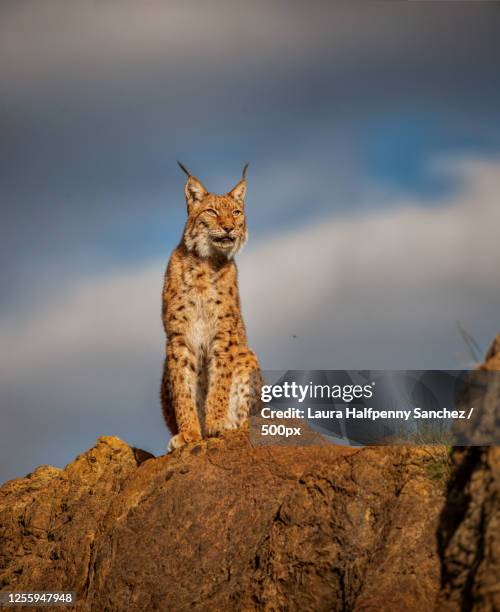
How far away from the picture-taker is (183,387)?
33.5 feet

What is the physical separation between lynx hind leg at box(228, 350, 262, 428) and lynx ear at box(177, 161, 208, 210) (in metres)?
2.32

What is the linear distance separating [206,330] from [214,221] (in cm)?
144

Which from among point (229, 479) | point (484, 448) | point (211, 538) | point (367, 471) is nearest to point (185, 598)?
point (211, 538)

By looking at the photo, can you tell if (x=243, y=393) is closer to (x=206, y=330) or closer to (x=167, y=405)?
(x=206, y=330)

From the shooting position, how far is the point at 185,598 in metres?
8.02

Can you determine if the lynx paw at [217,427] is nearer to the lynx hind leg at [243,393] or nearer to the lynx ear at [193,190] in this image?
the lynx hind leg at [243,393]

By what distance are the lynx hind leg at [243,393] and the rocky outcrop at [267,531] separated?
90 centimetres

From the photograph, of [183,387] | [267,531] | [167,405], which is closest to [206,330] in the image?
[183,387]

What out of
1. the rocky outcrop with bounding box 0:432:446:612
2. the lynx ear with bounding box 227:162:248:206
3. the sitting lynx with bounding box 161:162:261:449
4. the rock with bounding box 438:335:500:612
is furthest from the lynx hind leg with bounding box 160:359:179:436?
the rock with bounding box 438:335:500:612

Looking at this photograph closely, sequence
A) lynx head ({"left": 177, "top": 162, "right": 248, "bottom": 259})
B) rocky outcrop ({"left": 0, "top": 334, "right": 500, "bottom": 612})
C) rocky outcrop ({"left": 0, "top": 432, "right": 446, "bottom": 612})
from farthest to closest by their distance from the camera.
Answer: lynx head ({"left": 177, "top": 162, "right": 248, "bottom": 259})
rocky outcrop ({"left": 0, "top": 432, "right": 446, "bottom": 612})
rocky outcrop ({"left": 0, "top": 334, "right": 500, "bottom": 612})

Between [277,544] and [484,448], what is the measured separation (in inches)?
97.2

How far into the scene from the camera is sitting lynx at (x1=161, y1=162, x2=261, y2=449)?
10.1m

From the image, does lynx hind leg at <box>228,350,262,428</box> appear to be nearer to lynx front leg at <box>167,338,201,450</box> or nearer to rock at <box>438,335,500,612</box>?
lynx front leg at <box>167,338,201,450</box>

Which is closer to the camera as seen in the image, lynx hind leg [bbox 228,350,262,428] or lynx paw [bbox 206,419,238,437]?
lynx paw [bbox 206,419,238,437]
